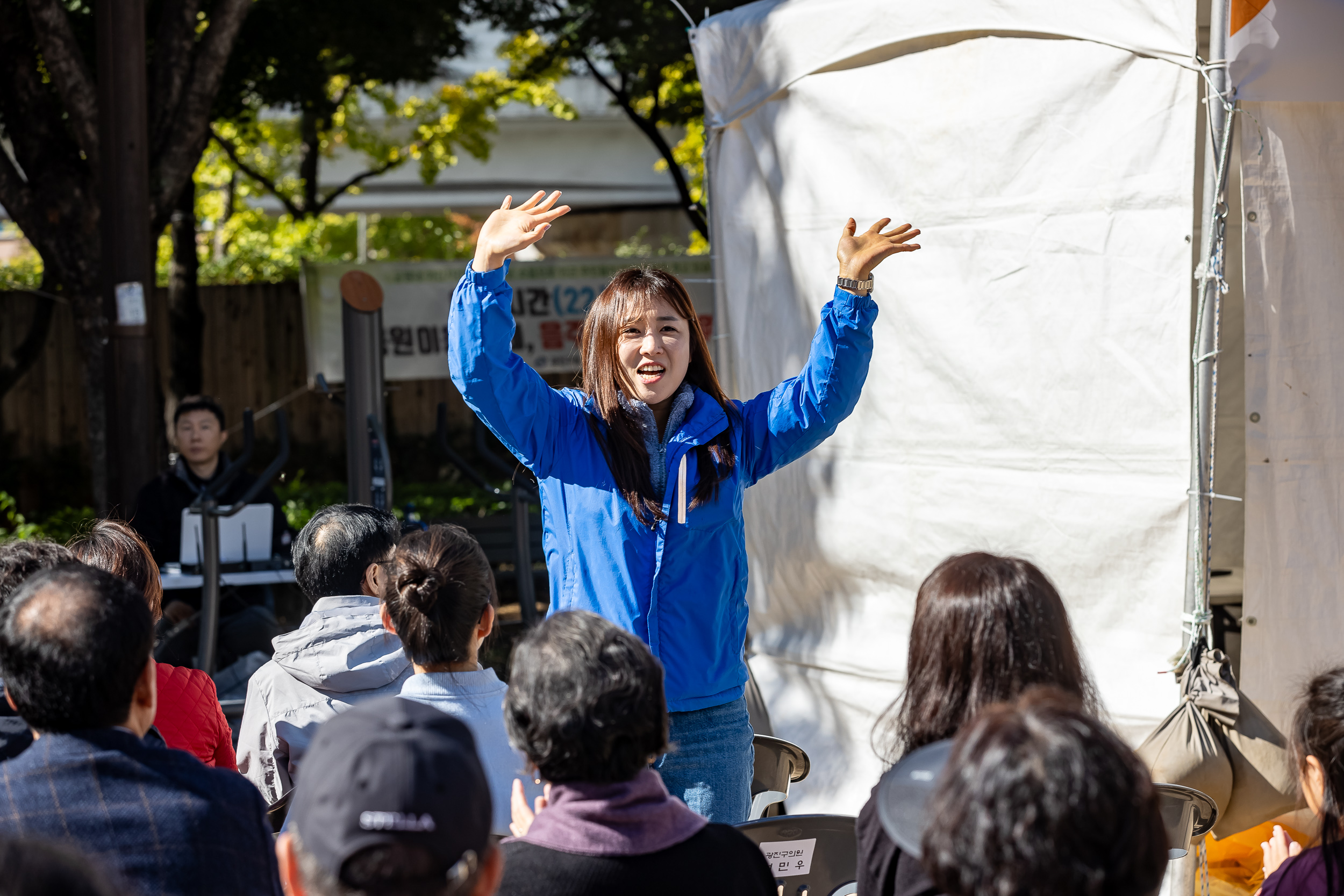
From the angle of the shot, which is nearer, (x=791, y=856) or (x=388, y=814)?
(x=388, y=814)

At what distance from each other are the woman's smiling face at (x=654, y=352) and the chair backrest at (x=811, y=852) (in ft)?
2.93

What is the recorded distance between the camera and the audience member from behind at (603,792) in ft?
5.08

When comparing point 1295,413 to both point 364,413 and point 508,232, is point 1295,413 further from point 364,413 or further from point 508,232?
point 364,413

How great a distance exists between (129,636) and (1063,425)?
2.76 metres

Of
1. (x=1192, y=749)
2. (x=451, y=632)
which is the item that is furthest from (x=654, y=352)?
(x=1192, y=749)

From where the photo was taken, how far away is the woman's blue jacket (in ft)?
8.11

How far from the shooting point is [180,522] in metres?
Result: 5.32

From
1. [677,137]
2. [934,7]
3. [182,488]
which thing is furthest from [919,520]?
[677,137]

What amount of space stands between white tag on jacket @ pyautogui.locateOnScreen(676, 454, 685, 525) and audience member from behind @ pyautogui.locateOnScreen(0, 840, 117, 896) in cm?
150

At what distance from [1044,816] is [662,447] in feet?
4.79

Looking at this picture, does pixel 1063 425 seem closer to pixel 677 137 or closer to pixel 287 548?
pixel 287 548

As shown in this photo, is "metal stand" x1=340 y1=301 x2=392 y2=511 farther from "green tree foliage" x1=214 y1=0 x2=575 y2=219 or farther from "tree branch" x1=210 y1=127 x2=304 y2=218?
"tree branch" x1=210 y1=127 x2=304 y2=218

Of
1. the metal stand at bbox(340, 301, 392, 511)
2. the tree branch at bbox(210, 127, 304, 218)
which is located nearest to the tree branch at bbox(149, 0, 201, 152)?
the metal stand at bbox(340, 301, 392, 511)

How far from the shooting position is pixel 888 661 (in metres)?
4.11
